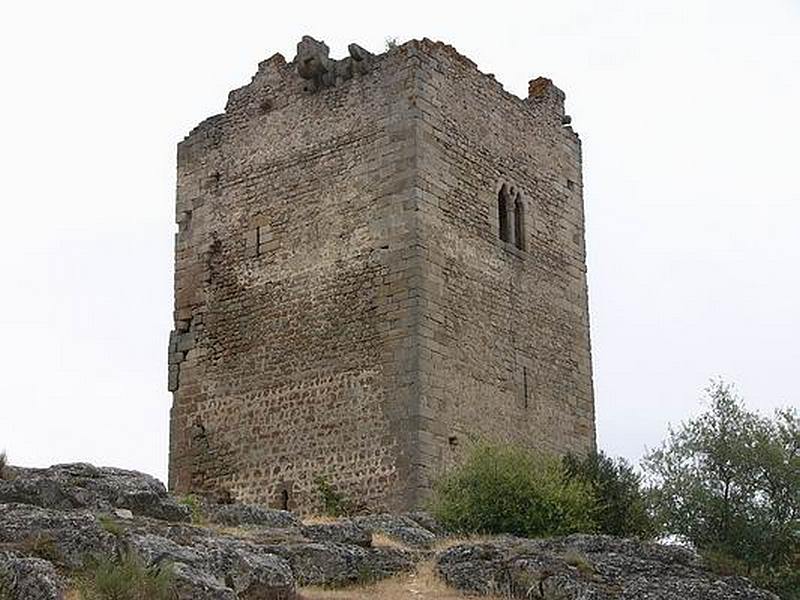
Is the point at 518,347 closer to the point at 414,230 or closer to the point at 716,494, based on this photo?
the point at 414,230

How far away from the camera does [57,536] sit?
12836mm

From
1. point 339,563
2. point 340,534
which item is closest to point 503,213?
point 340,534

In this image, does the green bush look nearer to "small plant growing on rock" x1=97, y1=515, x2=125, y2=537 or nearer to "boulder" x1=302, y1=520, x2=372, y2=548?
"boulder" x1=302, y1=520, x2=372, y2=548

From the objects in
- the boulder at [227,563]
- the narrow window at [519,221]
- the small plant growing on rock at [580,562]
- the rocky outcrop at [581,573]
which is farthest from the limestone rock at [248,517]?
the narrow window at [519,221]

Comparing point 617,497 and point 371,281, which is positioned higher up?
point 371,281

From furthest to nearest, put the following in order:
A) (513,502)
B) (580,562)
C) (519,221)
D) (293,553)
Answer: (519,221), (513,502), (580,562), (293,553)

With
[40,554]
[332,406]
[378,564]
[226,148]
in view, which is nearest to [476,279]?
[332,406]

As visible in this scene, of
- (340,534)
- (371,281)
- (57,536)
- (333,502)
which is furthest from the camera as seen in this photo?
(371,281)

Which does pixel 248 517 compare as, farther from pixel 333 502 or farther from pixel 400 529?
pixel 333 502

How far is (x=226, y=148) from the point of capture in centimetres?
2414

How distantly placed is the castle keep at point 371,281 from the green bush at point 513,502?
1796 millimetres

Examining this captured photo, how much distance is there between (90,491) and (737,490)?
7722 millimetres

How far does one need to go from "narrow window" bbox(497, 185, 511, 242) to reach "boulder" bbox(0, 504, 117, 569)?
35.5ft

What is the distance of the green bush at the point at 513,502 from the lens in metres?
18.2
